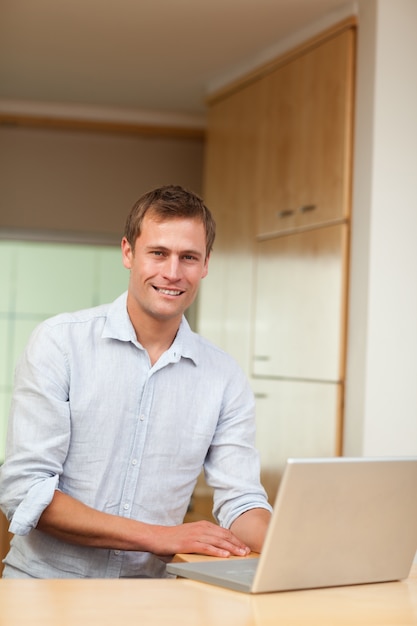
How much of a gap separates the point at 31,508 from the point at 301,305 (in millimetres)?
2543

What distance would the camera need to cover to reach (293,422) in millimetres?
4367

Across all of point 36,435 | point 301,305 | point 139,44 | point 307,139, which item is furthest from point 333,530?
point 139,44

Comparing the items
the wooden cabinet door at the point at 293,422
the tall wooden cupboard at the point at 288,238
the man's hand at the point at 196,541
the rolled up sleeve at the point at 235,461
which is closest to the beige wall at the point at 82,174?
the tall wooden cupboard at the point at 288,238

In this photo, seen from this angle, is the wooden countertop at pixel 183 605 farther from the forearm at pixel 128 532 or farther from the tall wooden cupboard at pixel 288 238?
the tall wooden cupboard at pixel 288 238

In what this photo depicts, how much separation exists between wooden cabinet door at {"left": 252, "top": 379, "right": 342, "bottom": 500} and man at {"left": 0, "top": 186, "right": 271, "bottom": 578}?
Answer: 184 centimetres

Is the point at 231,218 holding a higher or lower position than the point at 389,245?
higher

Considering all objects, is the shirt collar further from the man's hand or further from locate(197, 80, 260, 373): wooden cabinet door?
locate(197, 80, 260, 373): wooden cabinet door

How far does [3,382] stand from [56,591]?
4820mm

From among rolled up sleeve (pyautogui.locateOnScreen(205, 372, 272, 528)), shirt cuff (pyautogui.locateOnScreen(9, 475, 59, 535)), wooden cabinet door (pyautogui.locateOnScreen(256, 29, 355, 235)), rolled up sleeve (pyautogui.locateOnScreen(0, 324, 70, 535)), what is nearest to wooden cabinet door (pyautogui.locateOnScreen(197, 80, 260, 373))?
wooden cabinet door (pyautogui.locateOnScreen(256, 29, 355, 235))

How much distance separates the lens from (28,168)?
244 inches

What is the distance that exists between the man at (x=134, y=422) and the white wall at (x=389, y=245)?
160cm

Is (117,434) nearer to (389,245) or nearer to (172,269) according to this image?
(172,269)

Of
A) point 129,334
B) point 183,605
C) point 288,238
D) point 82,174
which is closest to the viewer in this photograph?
point 183,605

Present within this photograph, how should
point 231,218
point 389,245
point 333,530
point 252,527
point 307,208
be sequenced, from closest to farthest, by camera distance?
point 333,530 → point 252,527 → point 389,245 → point 307,208 → point 231,218
